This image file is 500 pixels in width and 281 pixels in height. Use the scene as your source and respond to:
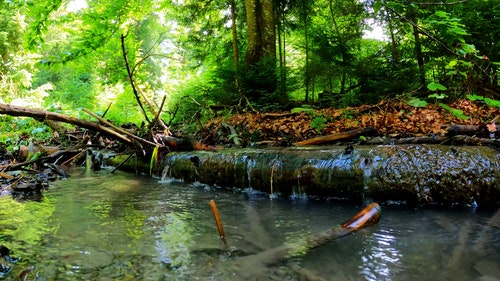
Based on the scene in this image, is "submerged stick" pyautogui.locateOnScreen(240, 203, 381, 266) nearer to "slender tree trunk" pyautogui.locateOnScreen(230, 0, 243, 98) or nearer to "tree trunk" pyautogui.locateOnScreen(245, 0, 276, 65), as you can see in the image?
"slender tree trunk" pyautogui.locateOnScreen(230, 0, 243, 98)

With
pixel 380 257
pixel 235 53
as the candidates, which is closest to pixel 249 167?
pixel 380 257

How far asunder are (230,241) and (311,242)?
2.09 feet

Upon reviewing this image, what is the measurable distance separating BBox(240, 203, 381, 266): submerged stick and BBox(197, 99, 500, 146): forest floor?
7.40 ft

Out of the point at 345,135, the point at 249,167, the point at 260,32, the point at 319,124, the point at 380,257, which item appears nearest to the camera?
the point at 380,257

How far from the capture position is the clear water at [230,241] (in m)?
1.98

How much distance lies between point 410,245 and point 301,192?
1775 mm

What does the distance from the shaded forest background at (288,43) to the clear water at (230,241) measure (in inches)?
56.1

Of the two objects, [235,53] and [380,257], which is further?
[235,53]

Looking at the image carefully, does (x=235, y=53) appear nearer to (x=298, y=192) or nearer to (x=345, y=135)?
(x=345, y=135)

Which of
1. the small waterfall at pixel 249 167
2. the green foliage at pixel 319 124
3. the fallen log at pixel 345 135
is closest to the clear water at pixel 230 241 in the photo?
the small waterfall at pixel 249 167

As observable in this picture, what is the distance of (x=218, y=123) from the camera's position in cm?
729

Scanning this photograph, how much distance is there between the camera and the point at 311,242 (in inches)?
96.5

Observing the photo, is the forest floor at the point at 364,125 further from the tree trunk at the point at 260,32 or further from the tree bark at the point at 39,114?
the tree trunk at the point at 260,32

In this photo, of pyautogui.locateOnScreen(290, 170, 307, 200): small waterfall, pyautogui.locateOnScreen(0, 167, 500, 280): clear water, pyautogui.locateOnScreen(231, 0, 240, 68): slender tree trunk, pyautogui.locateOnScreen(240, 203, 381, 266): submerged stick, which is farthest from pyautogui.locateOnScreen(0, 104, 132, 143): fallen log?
pyautogui.locateOnScreen(231, 0, 240, 68): slender tree trunk
